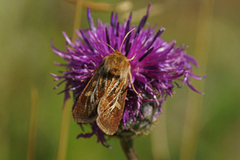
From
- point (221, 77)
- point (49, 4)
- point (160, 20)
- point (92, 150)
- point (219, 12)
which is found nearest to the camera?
point (92, 150)

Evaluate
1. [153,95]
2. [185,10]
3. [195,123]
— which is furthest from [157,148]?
[185,10]

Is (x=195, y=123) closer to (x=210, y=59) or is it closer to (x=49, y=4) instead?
(x=49, y=4)

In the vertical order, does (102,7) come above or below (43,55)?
above

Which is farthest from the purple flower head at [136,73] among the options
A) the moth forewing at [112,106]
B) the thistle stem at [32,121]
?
the thistle stem at [32,121]

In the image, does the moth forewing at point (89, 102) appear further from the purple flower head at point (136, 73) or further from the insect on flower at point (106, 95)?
the purple flower head at point (136, 73)

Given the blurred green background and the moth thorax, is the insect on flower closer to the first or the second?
the moth thorax

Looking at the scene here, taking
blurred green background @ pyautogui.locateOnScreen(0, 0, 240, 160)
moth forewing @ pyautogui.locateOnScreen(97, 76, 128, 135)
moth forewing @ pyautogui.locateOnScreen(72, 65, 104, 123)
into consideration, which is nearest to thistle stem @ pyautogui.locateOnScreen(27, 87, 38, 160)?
moth forewing @ pyautogui.locateOnScreen(72, 65, 104, 123)

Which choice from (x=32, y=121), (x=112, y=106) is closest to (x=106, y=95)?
(x=112, y=106)
